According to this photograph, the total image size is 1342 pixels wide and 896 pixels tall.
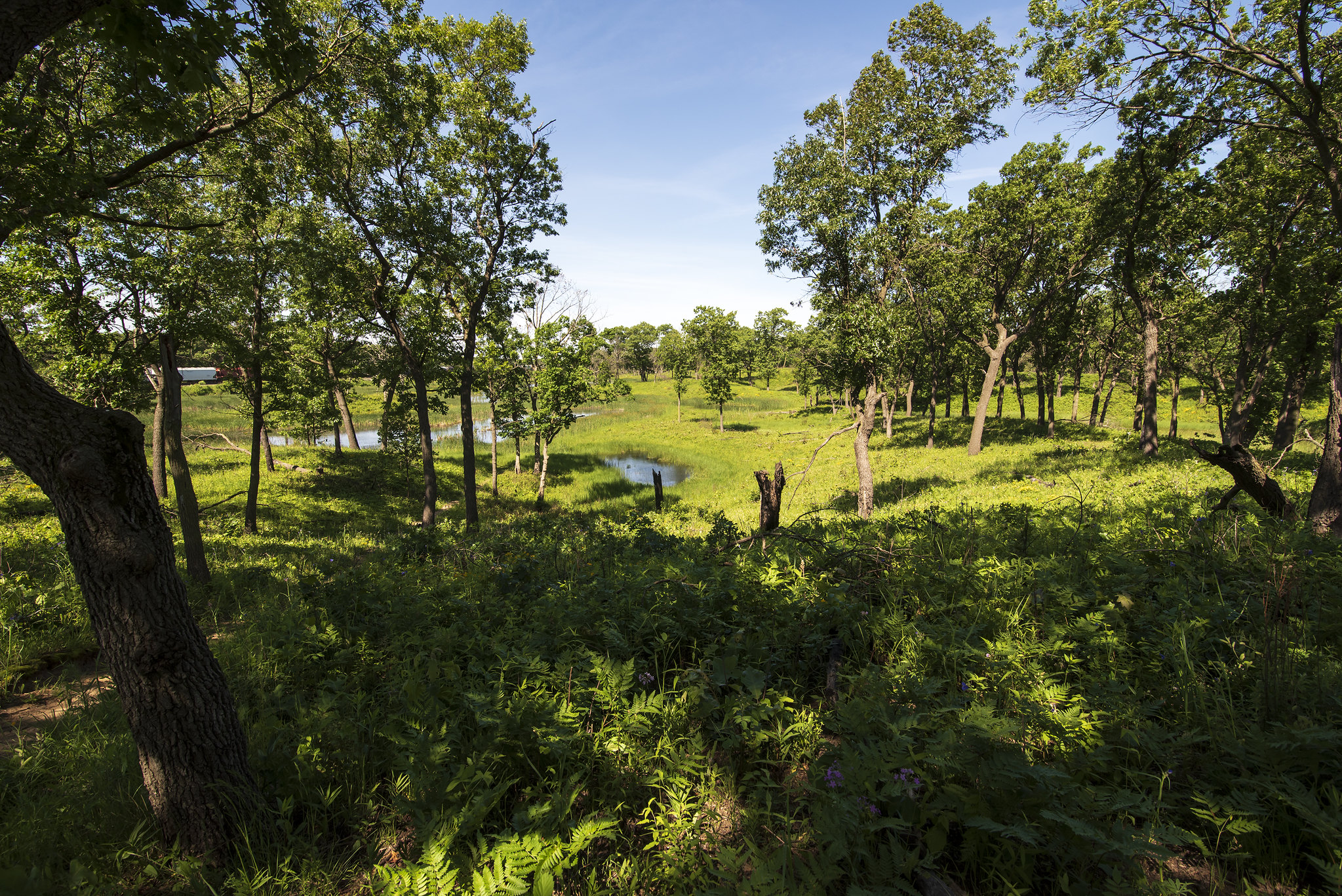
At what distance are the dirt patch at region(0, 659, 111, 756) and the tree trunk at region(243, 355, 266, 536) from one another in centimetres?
914

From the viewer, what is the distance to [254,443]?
13.5 meters

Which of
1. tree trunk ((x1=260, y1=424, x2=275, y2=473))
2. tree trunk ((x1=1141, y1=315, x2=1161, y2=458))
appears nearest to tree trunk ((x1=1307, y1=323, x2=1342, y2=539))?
tree trunk ((x1=1141, y1=315, x2=1161, y2=458))

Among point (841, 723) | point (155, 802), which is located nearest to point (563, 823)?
point (841, 723)

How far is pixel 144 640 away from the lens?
98.9 inches

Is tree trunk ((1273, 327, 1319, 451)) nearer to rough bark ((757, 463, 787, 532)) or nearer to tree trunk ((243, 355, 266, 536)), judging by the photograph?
rough bark ((757, 463, 787, 532))

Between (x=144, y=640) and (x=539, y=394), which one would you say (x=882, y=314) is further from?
(x=539, y=394)

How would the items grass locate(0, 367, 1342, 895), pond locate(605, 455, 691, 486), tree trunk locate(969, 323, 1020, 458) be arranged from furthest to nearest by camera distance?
pond locate(605, 455, 691, 486)
tree trunk locate(969, 323, 1020, 458)
grass locate(0, 367, 1342, 895)

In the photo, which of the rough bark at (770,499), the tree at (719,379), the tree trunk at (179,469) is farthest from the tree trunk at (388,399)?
the tree at (719,379)

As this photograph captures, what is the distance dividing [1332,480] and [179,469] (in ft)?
48.7

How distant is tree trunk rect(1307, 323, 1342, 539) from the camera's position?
5.71 metres

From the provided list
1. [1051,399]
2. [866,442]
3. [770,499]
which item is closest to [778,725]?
[770,499]

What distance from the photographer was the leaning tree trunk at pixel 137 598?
93.7 inches

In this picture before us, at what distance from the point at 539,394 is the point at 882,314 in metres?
16.7

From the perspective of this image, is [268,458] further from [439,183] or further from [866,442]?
[866,442]
